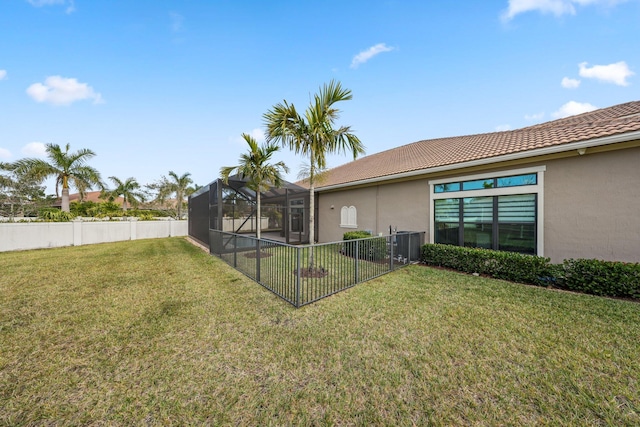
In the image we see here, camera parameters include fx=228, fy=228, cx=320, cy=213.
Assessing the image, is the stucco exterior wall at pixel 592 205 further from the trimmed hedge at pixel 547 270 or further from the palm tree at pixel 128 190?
the palm tree at pixel 128 190

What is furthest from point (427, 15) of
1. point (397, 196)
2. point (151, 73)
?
point (151, 73)

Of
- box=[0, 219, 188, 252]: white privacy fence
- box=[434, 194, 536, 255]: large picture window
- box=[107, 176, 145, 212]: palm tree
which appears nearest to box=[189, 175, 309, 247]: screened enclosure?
box=[0, 219, 188, 252]: white privacy fence

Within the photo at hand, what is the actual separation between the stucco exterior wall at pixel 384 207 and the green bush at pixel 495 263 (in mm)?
1211

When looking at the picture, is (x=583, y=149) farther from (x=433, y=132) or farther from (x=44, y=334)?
(x=44, y=334)

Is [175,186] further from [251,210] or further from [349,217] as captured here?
[349,217]

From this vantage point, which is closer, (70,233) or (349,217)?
(349,217)

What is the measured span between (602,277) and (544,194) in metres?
2.04

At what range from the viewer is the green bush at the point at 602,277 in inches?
166

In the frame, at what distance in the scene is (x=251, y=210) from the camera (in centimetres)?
→ 1070

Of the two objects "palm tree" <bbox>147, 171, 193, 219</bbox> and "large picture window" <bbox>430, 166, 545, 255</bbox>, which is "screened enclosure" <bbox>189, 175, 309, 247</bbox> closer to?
"large picture window" <bbox>430, 166, 545, 255</bbox>

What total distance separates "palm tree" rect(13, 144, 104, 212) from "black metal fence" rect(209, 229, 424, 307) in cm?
→ 1385

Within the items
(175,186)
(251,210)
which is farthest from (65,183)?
(251,210)

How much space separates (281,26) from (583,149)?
10.3 metres

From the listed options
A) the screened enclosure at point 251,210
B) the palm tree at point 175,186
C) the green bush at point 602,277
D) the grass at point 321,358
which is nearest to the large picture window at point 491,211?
the green bush at point 602,277
